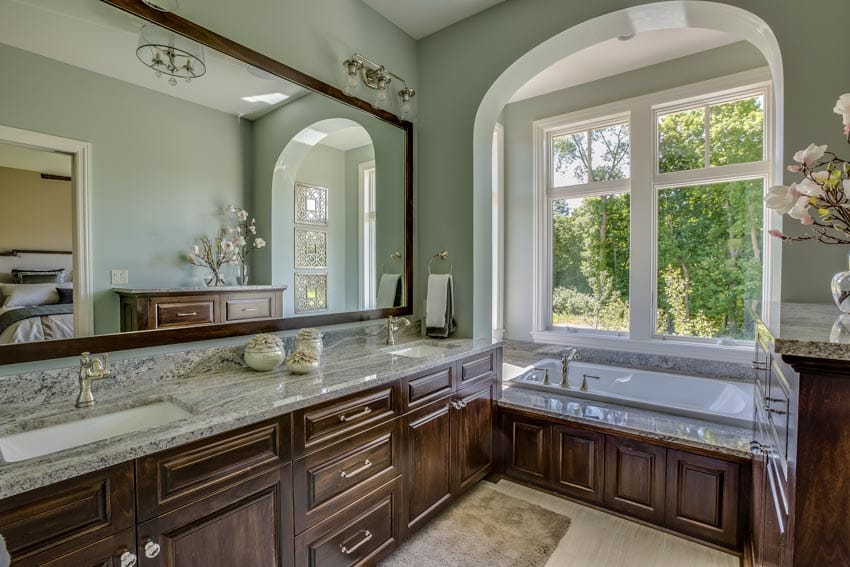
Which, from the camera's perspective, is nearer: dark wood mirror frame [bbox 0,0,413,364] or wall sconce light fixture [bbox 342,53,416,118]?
dark wood mirror frame [bbox 0,0,413,364]

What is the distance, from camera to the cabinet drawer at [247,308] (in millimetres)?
1800

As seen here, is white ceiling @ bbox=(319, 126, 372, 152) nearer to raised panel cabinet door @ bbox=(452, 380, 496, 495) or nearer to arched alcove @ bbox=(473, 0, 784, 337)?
arched alcove @ bbox=(473, 0, 784, 337)

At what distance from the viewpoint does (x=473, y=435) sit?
93.1 inches

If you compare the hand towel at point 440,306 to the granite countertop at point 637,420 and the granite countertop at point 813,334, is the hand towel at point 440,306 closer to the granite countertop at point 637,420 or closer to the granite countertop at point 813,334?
the granite countertop at point 637,420

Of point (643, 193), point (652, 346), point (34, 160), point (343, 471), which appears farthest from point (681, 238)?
point (34, 160)

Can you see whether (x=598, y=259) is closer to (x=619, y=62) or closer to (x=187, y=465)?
(x=619, y=62)

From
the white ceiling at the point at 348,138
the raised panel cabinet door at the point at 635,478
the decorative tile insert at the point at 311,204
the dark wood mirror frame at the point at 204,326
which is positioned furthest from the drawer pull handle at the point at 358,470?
the white ceiling at the point at 348,138

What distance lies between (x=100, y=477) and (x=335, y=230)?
1.53m

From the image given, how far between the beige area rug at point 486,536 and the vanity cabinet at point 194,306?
4.29 feet

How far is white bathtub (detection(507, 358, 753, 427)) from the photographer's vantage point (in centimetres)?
230

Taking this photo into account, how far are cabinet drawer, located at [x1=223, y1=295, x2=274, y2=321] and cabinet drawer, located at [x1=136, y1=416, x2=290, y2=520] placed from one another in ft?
2.23

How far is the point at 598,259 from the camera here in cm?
362

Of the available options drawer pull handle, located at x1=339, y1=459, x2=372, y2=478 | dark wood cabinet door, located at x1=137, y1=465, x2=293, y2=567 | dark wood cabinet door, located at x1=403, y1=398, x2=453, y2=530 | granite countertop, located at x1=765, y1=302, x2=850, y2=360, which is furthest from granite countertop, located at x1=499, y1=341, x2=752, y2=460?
dark wood cabinet door, located at x1=137, y1=465, x2=293, y2=567

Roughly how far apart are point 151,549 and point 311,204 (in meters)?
1.55
